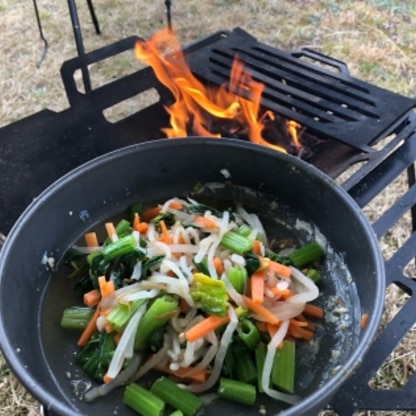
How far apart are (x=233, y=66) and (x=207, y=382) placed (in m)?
1.39

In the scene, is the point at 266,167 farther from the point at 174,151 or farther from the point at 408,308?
the point at 408,308

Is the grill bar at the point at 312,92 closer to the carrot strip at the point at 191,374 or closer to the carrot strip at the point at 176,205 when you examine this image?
the carrot strip at the point at 176,205

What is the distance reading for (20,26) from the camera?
14.5 ft

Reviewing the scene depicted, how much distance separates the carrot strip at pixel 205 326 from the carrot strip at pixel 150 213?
486 millimetres

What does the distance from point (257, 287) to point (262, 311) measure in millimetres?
68

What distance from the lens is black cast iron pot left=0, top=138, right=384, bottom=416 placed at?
4.58 ft

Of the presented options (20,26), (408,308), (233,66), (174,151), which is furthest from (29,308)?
(20,26)

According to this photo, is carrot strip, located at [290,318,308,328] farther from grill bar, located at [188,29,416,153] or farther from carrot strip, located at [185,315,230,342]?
grill bar, located at [188,29,416,153]

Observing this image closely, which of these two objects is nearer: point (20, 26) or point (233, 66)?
point (233, 66)

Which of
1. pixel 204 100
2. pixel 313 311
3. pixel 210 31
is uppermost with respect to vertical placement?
pixel 204 100

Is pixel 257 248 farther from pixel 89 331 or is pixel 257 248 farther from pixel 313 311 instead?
pixel 89 331

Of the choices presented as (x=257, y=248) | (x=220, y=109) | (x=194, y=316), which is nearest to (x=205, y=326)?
(x=194, y=316)

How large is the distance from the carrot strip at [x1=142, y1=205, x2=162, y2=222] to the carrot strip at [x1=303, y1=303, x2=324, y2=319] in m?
0.55

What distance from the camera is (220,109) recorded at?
7.48 feet
